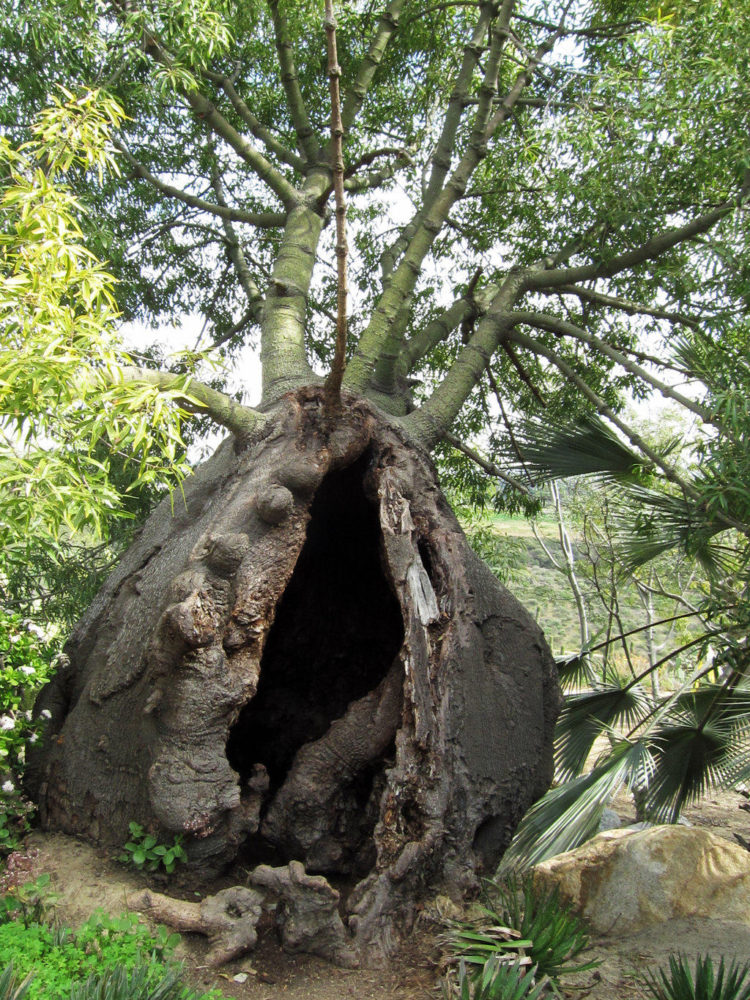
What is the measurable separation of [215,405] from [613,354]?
116 inches

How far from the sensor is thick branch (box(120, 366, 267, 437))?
358cm

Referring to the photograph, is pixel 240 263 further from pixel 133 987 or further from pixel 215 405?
pixel 133 987

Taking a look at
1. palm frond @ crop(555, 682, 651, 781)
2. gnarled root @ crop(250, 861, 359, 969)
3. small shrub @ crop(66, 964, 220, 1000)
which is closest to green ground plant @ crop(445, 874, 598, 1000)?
gnarled root @ crop(250, 861, 359, 969)

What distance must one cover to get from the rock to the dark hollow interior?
5.13 feet

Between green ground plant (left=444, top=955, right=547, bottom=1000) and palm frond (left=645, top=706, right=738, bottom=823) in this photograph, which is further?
palm frond (left=645, top=706, right=738, bottom=823)

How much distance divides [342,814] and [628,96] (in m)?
4.95

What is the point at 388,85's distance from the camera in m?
8.66

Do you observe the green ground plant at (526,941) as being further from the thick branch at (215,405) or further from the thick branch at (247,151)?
the thick branch at (247,151)

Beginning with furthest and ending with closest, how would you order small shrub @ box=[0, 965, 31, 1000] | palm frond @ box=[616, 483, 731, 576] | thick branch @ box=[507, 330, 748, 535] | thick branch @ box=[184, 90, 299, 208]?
thick branch @ box=[184, 90, 299, 208]
palm frond @ box=[616, 483, 731, 576]
thick branch @ box=[507, 330, 748, 535]
small shrub @ box=[0, 965, 31, 1000]

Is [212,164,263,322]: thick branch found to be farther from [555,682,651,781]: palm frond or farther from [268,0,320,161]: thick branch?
[555,682,651,781]: palm frond

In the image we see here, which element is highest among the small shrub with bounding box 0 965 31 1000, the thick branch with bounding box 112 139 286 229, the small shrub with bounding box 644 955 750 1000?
the thick branch with bounding box 112 139 286 229

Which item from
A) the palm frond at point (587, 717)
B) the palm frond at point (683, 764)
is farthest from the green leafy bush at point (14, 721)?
the palm frond at point (683, 764)

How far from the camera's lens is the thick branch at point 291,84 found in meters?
6.77

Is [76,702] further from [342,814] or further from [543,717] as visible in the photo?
[543,717]
